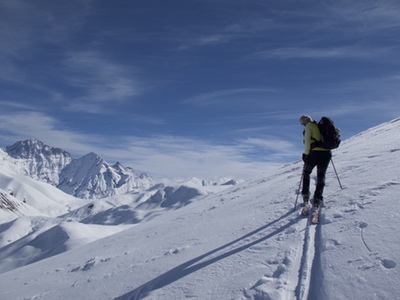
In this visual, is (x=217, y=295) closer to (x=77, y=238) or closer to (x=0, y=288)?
(x=0, y=288)

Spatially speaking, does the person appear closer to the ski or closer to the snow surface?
the ski

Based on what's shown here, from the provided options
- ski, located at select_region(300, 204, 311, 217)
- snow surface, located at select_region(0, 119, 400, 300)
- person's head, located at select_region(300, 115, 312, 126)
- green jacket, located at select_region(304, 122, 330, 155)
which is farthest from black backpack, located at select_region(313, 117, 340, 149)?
ski, located at select_region(300, 204, 311, 217)

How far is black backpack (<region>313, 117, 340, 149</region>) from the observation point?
9758 millimetres

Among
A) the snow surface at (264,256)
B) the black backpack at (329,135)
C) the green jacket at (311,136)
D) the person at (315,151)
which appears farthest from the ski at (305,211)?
the black backpack at (329,135)

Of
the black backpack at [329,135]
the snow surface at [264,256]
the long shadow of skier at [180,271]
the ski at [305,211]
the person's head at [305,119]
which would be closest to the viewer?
the snow surface at [264,256]

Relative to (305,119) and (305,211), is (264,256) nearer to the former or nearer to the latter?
(305,211)

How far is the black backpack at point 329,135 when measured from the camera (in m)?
9.76

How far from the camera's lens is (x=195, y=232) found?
11.2 meters

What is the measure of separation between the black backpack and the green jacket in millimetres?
144

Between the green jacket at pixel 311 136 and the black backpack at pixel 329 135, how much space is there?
144 millimetres

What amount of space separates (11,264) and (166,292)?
90.6 metres

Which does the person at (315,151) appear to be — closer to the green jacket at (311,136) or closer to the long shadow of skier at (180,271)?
the green jacket at (311,136)

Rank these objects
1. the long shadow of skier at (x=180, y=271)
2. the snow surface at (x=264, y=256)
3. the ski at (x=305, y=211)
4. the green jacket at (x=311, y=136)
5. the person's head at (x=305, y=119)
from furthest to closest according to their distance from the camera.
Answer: the person's head at (x=305, y=119) < the green jacket at (x=311, y=136) < the ski at (x=305, y=211) < the long shadow of skier at (x=180, y=271) < the snow surface at (x=264, y=256)

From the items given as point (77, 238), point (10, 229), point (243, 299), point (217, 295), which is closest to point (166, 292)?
point (217, 295)
